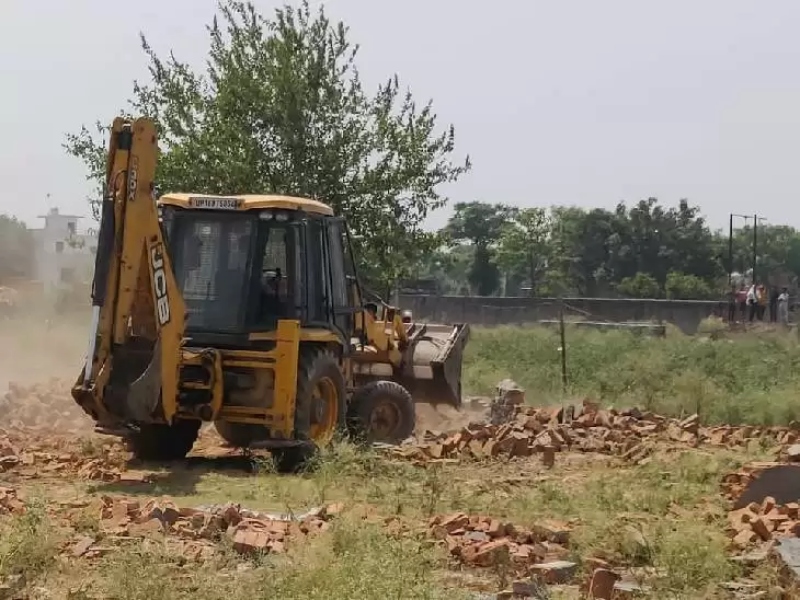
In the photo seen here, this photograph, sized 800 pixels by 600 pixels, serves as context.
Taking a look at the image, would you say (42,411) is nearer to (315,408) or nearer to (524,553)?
(315,408)

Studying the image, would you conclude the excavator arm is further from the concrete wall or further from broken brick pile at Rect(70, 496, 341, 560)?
the concrete wall

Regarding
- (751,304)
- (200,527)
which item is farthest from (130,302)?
(751,304)

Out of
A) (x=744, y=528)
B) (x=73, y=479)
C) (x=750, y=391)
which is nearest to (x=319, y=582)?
(x=744, y=528)

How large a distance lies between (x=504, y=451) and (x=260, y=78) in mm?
11439

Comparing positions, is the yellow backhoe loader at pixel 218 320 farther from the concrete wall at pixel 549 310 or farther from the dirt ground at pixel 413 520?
the concrete wall at pixel 549 310

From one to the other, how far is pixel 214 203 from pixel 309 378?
6.59 ft

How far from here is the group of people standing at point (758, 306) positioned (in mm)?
39000

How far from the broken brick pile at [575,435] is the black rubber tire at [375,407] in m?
0.27

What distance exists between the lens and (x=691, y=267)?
75.4 m

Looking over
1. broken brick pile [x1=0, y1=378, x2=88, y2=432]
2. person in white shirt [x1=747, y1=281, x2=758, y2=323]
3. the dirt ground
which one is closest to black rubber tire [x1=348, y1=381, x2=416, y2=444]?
the dirt ground

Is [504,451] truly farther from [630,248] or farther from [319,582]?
[630,248]

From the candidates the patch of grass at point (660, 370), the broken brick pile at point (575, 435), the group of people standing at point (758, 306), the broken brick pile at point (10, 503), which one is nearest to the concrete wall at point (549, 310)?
the group of people standing at point (758, 306)

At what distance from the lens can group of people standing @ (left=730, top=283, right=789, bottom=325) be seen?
39.0 metres

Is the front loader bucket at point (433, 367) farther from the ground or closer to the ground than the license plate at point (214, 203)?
closer to the ground
